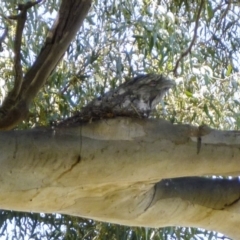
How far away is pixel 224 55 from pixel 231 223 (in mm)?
1242

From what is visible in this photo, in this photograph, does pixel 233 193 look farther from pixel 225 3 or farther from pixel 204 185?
pixel 225 3

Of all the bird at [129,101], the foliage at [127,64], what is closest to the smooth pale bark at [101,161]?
the bird at [129,101]

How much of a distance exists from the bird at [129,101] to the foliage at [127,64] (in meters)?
0.86

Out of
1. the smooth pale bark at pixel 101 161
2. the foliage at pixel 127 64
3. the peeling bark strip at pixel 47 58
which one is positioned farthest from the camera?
the foliage at pixel 127 64

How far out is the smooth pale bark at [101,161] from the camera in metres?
1.80

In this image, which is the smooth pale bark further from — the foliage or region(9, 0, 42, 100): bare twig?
the foliage

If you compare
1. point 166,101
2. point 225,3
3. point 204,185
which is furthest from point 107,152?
point 225,3

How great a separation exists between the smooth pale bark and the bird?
23 mm

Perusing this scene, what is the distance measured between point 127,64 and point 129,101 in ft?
3.77

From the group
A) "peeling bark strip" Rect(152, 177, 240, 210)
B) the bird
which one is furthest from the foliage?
the bird

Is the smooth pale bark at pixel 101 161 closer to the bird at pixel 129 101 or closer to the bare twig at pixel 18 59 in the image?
the bird at pixel 129 101

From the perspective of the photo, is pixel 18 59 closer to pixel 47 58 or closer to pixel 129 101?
pixel 47 58

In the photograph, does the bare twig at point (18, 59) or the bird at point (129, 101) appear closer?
the bird at point (129, 101)

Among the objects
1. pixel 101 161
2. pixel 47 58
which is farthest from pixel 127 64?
pixel 101 161
